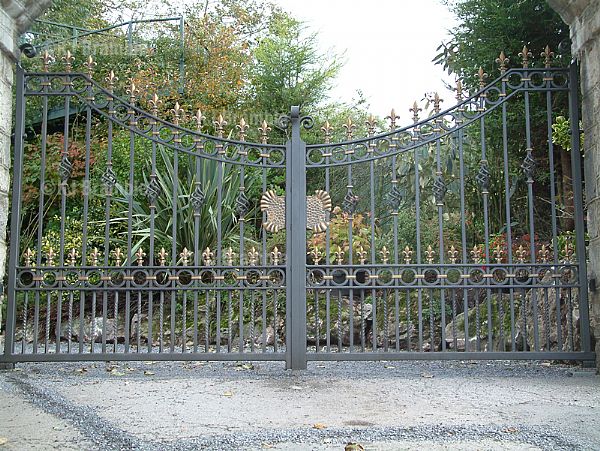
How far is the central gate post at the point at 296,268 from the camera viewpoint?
15.0 feet

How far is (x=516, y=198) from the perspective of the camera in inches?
296

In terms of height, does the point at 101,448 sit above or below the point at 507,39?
below

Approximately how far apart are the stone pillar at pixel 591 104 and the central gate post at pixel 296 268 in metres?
2.03

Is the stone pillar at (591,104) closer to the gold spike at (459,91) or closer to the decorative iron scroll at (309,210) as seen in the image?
the gold spike at (459,91)

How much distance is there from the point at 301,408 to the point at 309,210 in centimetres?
180

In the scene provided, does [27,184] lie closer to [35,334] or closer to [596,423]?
[35,334]

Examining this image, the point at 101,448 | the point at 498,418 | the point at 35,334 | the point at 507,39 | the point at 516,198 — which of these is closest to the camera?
the point at 101,448

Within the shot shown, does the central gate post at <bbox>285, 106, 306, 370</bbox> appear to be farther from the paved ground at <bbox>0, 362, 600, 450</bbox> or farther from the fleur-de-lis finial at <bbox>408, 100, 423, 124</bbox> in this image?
the fleur-de-lis finial at <bbox>408, 100, 423, 124</bbox>

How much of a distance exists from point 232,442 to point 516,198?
5.76 metres

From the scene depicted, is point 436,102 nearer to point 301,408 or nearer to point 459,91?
point 459,91

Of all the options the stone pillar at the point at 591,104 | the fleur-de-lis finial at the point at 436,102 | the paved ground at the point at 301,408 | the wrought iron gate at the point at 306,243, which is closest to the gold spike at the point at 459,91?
the wrought iron gate at the point at 306,243

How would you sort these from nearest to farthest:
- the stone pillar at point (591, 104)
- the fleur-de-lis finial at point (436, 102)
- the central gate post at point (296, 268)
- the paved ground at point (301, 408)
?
1. the paved ground at point (301, 408)
2. the stone pillar at point (591, 104)
3. the central gate post at point (296, 268)
4. the fleur-de-lis finial at point (436, 102)

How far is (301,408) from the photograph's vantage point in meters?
3.34

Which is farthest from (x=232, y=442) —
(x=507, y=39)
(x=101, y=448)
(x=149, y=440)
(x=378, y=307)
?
(x=507, y=39)
